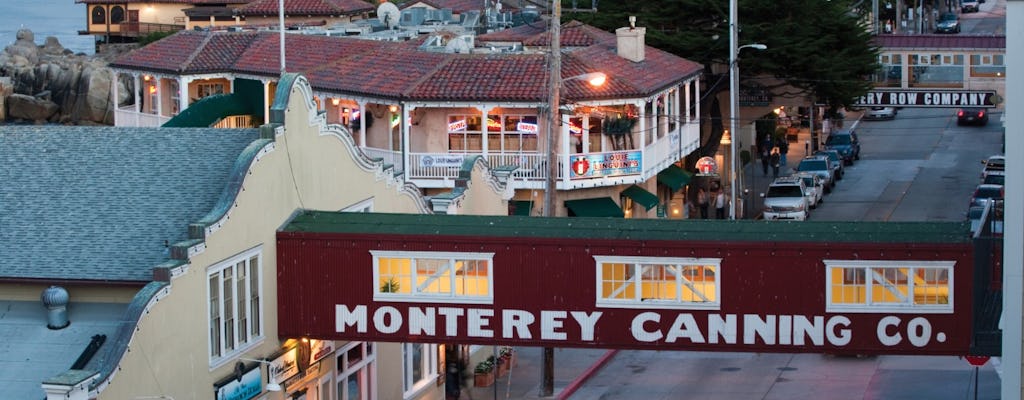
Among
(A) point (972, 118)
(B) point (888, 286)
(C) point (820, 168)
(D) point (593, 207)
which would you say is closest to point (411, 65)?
(D) point (593, 207)

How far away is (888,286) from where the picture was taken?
97.3ft

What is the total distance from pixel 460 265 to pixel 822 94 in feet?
134

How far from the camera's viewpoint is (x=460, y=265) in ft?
101

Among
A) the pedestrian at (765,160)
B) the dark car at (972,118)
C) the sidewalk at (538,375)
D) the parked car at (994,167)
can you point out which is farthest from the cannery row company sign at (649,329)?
the dark car at (972,118)

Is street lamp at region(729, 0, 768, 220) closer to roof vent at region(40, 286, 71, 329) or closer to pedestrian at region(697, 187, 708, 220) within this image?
pedestrian at region(697, 187, 708, 220)

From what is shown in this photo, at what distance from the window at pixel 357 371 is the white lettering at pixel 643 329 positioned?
21.3 ft

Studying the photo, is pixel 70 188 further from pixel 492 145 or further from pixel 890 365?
pixel 492 145

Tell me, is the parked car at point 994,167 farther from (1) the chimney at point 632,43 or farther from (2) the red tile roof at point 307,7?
(2) the red tile roof at point 307,7

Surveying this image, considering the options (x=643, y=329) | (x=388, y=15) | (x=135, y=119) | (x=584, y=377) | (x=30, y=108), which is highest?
(x=388, y=15)

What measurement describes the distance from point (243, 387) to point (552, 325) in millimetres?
5091

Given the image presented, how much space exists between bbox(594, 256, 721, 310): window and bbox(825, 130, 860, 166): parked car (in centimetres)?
5042

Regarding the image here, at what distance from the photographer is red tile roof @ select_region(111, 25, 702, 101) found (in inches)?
2138

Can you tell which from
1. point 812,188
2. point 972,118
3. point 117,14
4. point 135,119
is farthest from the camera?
point 117,14

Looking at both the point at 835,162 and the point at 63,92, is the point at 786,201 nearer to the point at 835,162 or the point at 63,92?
the point at 835,162
